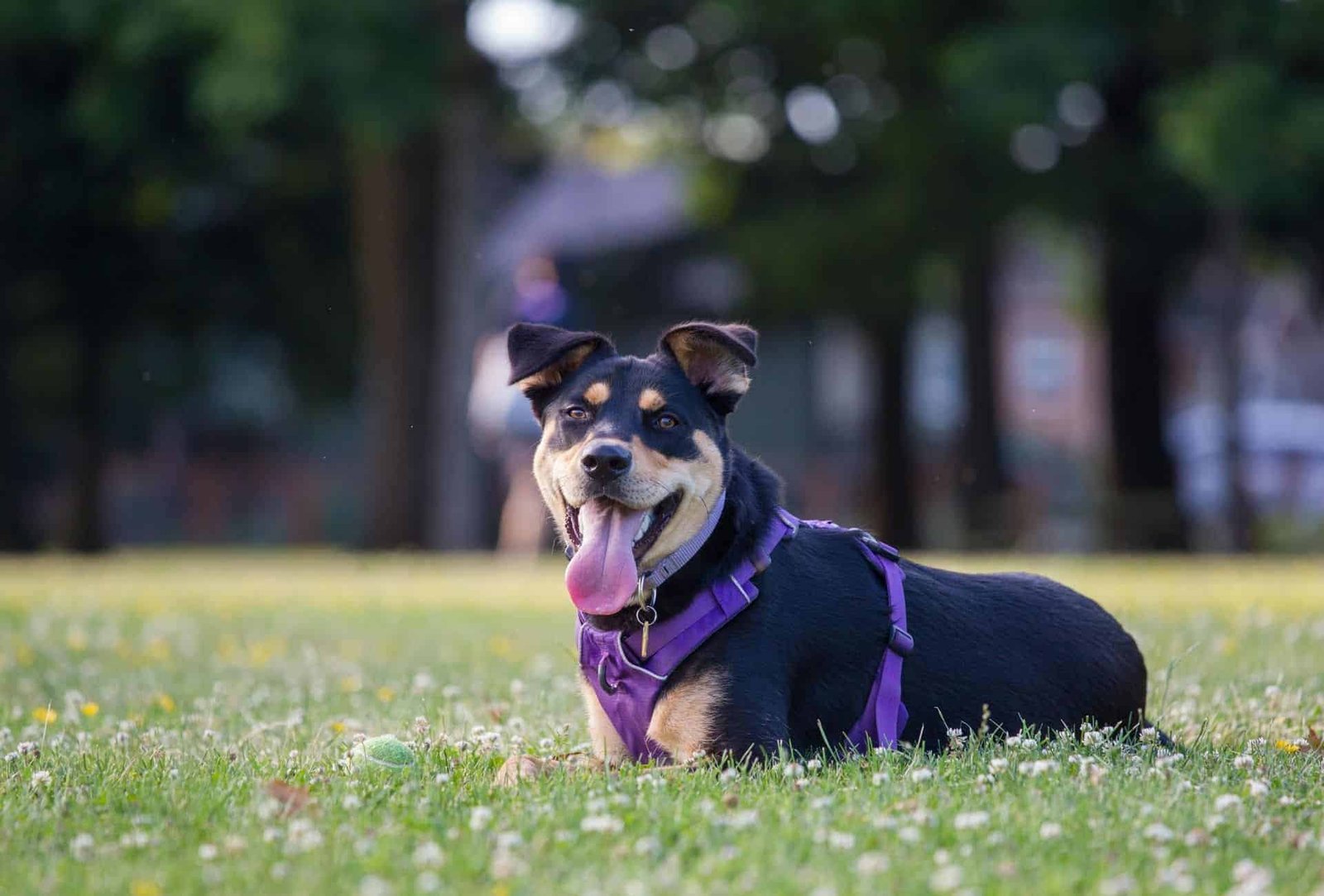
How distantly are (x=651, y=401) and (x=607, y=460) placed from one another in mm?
404

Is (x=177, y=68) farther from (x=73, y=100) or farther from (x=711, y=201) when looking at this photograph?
(x=711, y=201)

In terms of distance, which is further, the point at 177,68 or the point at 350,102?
the point at 177,68

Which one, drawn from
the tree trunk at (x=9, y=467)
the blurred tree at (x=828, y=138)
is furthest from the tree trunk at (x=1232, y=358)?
the tree trunk at (x=9, y=467)

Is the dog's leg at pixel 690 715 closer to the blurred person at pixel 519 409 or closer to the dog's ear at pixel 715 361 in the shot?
the dog's ear at pixel 715 361

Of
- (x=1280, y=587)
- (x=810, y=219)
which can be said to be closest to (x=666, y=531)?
(x=1280, y=587)

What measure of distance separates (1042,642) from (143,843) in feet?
11.1

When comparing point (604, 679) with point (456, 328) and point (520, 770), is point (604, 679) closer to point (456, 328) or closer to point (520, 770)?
point (520, 770)

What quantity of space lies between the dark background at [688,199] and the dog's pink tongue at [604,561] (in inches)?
449

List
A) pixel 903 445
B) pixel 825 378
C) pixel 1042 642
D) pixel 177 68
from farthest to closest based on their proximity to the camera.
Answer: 1. pixel 825 378
2. pixel 903 445
3. pixel 177 68
4. pixel 1042 642

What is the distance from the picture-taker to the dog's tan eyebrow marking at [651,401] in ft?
19.9

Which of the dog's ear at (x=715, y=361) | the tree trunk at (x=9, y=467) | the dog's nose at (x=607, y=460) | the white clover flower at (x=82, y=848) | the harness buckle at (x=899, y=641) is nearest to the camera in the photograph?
the white clover flower at (x=82, y=848)

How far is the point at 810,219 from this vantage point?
84.9ft

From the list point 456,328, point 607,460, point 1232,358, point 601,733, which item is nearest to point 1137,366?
point 1232,358

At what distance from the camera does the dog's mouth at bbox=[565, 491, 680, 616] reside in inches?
228
